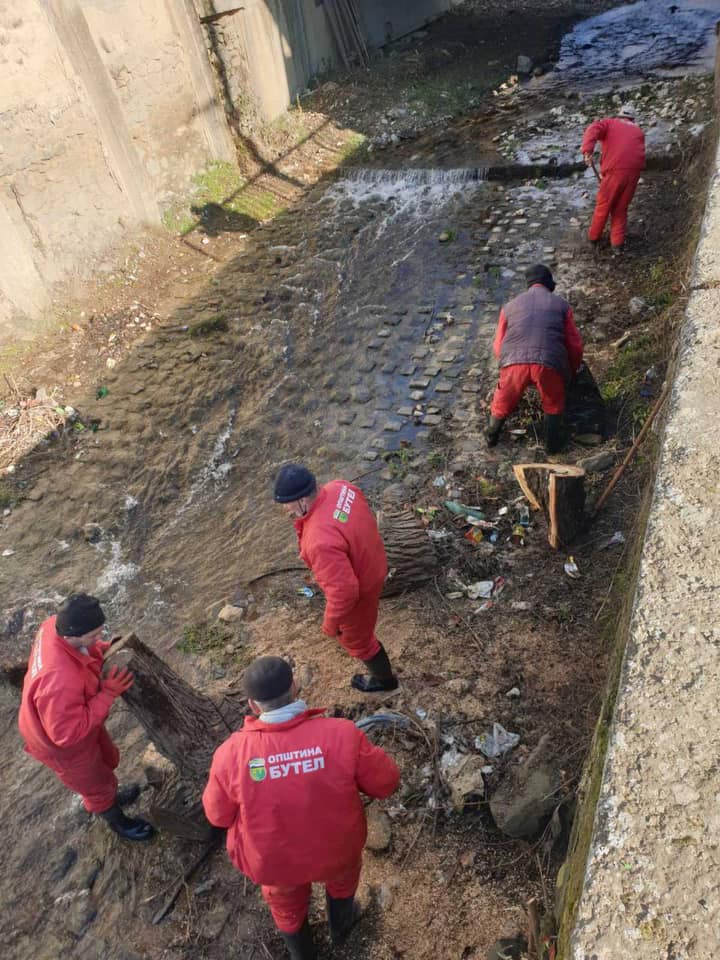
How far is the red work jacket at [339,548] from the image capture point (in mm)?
3225

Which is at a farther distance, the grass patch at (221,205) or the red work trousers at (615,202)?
the grass patch at (221,205)

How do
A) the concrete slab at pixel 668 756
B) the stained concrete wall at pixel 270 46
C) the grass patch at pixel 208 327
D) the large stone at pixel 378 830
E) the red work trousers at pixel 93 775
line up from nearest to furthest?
the concrete slab at pixel 668 756 < the large stone at pixel 378 830 < the red work trousers at pixel 93 775 < the grass patch at pixel 208 327 < the stained concrete wall at pixel 270 46

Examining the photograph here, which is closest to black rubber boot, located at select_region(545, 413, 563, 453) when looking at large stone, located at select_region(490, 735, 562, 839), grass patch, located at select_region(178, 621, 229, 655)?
large stone, located at select_region(490, 735, 562, 839)

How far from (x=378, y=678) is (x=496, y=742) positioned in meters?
0.78

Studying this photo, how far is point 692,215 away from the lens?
686cm

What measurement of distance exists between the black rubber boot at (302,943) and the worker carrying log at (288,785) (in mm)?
331

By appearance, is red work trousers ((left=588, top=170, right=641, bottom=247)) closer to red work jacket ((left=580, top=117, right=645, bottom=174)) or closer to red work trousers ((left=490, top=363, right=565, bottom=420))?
red work jacket ((left=580, top=117, right=645, bottom=174))

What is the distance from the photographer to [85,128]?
25.6ft

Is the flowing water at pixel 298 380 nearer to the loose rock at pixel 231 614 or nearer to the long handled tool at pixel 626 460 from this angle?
the loose rock at pixel 231 614

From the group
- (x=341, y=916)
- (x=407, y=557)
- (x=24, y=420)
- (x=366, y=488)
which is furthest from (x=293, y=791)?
(x=24, y=420)

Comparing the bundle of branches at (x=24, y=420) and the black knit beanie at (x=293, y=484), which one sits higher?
the black knit beanie at (x=293, y=484)

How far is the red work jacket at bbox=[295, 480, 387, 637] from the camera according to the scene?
10.6ft

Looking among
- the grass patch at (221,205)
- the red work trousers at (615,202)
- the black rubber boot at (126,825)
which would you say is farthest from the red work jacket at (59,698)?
the grass patch at (221,205)

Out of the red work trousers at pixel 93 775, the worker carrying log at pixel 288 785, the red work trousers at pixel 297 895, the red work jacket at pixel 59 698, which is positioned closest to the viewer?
the worker carrying log at pixel 288 785
